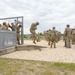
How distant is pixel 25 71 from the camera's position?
6.58 meters

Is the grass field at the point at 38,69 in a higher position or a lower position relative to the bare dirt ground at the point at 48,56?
lower

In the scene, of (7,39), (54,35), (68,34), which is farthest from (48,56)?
(68,34)

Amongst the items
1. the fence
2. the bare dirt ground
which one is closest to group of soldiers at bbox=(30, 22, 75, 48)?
the fence

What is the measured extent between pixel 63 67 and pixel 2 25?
8337 mm

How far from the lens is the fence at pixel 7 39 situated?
37.7 ft

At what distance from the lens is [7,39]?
12.5 m

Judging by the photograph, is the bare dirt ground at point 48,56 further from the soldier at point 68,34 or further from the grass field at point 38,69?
the soldier at point 68,34

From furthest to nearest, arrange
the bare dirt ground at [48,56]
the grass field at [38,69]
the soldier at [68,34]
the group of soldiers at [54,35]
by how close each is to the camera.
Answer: the soldier at [68,34] < the group of soldiers at [54,35] < the bare dirt ground at [48,56] < the grass field at [38,69]

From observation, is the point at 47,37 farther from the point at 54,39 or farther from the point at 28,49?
the point at 28,49

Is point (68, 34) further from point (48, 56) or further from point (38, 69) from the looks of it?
point (38, 69)

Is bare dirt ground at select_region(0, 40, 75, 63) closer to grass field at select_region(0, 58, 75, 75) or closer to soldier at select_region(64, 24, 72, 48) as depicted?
grass field at select_region(0, 58, 75, 75)

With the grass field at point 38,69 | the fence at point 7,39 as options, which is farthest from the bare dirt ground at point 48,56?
the grass field at point 38,69

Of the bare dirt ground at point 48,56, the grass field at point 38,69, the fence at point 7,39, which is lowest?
the grass field at point 38,69

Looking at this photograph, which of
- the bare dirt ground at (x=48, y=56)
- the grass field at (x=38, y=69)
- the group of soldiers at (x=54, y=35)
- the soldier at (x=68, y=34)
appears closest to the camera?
the grass field at (x=38, y=69)
